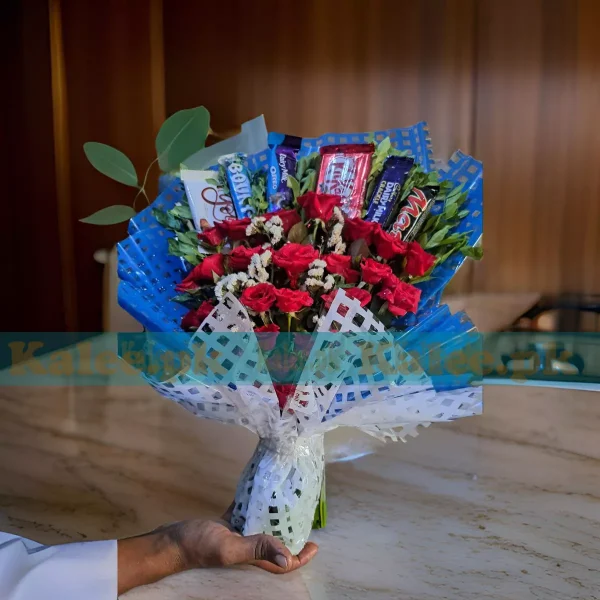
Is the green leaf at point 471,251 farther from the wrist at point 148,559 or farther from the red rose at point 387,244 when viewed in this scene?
the wrist at point 148,559

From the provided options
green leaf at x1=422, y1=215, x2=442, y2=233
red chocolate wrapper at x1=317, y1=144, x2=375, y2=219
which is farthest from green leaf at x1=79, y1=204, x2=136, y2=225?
green leaf at x1=422, y1=215, x2=442, y2=233

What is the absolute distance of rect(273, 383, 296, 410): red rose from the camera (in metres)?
0.58

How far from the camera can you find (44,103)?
2822 millimetres

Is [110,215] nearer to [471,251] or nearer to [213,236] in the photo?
[213,236]

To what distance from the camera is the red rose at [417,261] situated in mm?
604

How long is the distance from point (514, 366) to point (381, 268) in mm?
1383

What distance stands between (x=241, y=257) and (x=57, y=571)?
337 millimetres

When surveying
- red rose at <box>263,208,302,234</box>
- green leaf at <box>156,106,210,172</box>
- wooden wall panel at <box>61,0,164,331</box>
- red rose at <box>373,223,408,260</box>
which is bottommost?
red rose at <box>373,223,408,260</box>

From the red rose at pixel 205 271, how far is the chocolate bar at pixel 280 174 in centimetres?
11

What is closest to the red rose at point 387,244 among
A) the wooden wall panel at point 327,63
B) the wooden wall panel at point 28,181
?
the wooden wall panel at point 327,63

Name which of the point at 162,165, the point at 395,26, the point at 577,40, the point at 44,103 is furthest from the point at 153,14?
the point at 162,165

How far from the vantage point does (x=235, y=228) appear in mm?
637

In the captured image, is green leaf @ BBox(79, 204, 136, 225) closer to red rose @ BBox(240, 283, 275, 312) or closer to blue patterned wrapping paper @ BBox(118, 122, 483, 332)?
blue patterned wrapping paper @ BBox(118, 122, 483, 332)

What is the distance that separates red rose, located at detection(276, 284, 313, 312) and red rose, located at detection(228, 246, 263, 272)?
2.5 inches
